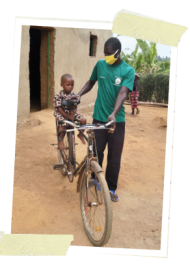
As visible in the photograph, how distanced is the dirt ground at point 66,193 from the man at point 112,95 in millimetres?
448

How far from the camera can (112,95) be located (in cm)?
293

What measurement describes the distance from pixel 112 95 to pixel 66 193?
4.72 ft

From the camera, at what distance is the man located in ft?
8.93

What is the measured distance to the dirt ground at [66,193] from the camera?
2.68m

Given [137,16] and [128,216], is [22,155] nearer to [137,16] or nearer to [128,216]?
[128,216]

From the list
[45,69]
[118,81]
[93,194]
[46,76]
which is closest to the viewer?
[93,194]

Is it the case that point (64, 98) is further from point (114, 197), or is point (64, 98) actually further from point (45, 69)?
point (45, 69)

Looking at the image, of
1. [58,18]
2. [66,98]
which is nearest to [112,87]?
[66,98]

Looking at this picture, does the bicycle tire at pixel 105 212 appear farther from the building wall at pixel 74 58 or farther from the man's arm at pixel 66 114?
the building wall at pixel 74 58

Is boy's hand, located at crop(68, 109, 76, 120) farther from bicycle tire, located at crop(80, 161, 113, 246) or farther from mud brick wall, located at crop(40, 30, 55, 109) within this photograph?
mud brick wall, located at crop(40, 30, 55, 109)

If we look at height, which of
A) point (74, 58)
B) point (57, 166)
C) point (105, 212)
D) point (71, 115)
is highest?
point (74, 58)

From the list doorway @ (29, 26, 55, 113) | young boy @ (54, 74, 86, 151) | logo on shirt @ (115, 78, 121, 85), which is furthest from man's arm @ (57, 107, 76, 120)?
doorway @ (29, 26, 55, 113)

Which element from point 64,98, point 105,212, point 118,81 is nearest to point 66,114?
point 64,98

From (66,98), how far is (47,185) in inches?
48.5
